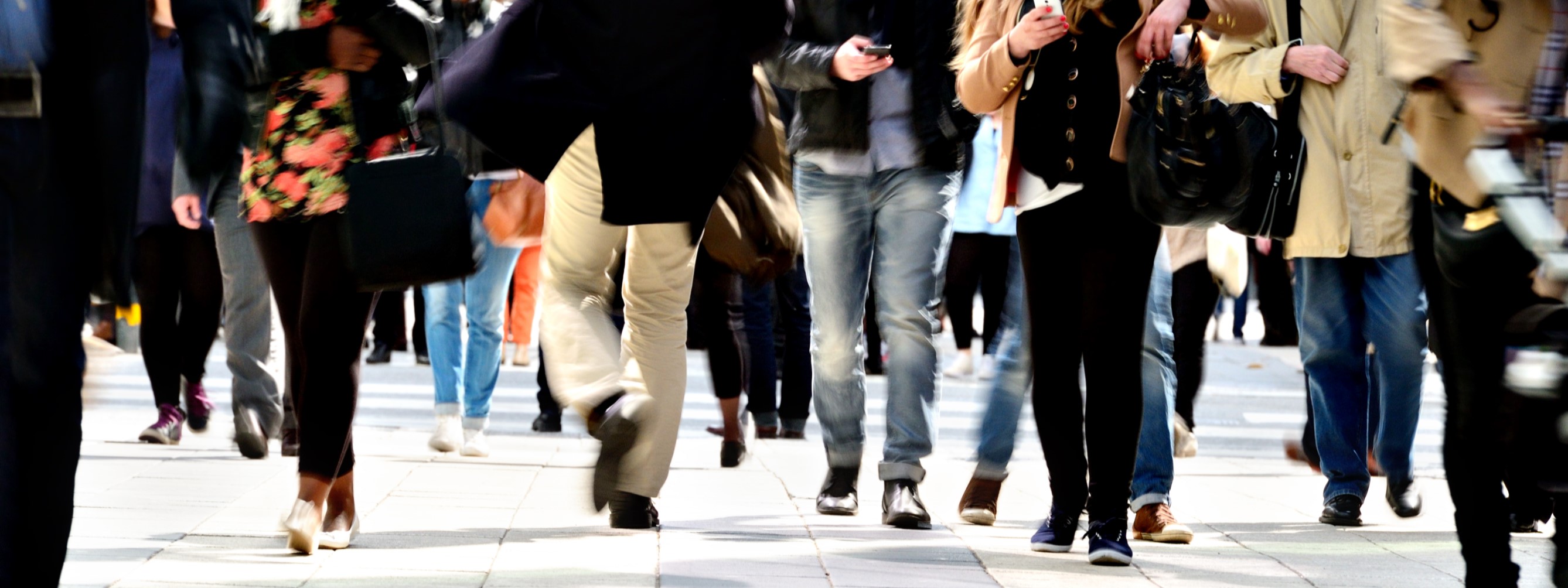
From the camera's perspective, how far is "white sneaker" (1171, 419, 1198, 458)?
7.97 meters

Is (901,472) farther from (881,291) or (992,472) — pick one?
(881,291)

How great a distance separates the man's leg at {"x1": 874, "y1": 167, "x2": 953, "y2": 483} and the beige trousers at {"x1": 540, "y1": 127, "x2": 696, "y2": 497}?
1.14m

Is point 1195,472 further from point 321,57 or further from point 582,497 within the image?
point 321,57

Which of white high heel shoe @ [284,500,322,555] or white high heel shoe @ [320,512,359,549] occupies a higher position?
white high heel shoe @ [284,500,322,555]

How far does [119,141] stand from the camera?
10.3 ft

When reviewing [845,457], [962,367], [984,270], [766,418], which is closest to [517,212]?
[845,457]

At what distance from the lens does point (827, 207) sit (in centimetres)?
574

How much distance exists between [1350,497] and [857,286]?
1760 mm

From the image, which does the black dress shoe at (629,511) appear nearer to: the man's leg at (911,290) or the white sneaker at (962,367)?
the man's leg at (911,290)

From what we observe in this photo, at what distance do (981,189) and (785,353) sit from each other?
10.8ft

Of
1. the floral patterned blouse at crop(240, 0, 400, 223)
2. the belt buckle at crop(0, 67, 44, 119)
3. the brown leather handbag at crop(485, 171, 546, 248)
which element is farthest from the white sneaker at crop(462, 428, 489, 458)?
the belt buckle at crop(0, 67, 44, 119)

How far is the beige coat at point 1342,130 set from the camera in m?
5.56

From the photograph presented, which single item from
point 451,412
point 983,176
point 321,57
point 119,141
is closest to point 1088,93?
point 321,57

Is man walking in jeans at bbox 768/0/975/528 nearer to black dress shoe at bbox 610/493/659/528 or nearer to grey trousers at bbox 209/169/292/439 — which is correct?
black dress shoe at bbox 610/493/659/528
